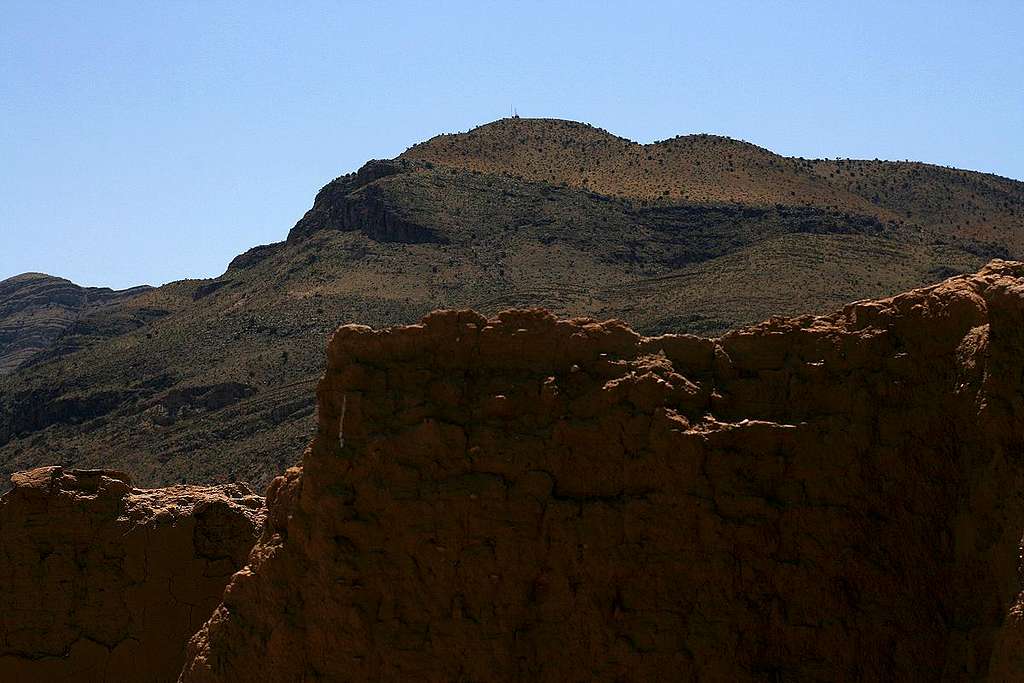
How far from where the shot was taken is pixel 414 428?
12.9 meters

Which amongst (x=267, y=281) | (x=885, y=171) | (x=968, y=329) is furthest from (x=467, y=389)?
(x=885, y=171)

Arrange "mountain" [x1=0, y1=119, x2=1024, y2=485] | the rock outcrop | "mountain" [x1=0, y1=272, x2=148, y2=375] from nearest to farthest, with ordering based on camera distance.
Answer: the rock outcrop → "mountain" [x1=0, y1=119, x2=1024, y2=485] → "mountain" [x1=0, y1=272, x2=148, y2=375]

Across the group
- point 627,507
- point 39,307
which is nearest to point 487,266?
point 627,507

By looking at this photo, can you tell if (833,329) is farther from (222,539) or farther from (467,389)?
(222,539)

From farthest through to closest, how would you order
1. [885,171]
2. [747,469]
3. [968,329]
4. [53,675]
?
[885,171] → [53,675] → [747,469] → [968,329]

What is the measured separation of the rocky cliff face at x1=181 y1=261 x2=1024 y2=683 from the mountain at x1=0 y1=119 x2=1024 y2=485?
38.5 m

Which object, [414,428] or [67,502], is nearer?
[414,428]

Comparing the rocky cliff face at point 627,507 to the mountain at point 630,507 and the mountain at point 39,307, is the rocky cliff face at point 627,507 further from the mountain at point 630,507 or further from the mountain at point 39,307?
the mountain at point 39,307

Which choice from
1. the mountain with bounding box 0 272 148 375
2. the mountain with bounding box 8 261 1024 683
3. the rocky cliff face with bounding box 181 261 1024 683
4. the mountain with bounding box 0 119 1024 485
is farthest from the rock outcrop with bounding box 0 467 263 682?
the mountain with bounding box 0 272 148 375

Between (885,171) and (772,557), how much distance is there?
8874 centimetres

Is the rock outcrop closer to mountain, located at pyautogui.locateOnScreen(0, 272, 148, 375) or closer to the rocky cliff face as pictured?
the rocky cliff face

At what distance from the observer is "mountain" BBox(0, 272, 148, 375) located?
14412 centimetres

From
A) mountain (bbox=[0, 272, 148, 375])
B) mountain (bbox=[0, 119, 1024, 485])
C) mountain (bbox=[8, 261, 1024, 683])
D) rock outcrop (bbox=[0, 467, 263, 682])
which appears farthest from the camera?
mountain (bbox=[0, 272, 148, 375])

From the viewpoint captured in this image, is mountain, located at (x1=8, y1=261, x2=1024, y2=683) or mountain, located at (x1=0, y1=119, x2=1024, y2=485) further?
mountain, located at (x1=0, y1=119, x2=1024, y2=485)
